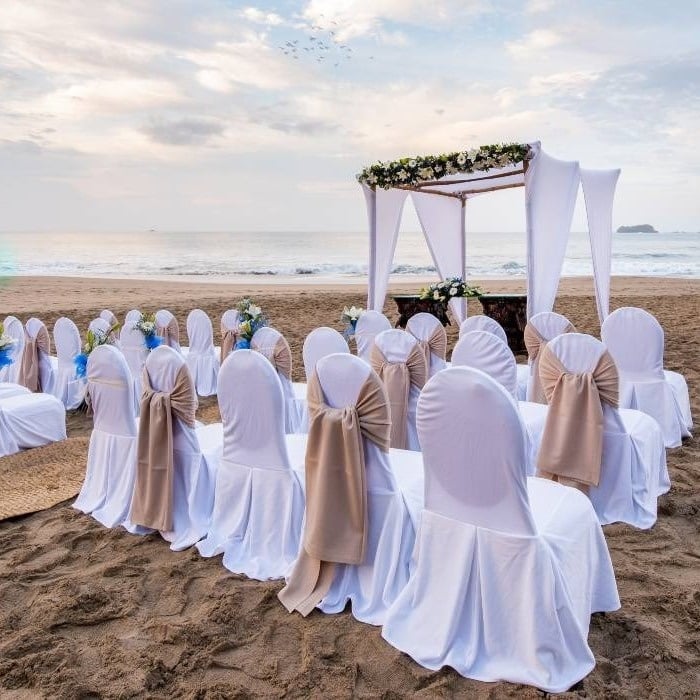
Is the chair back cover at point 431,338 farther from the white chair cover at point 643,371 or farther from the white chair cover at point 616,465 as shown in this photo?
the white chair cover at point 616,465

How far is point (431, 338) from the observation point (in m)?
4.90

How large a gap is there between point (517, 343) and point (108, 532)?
6.58 metres

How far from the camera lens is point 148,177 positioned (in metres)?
38.6

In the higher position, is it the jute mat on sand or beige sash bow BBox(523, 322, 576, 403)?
beige sash bow BBox(523, 322, 576, 403)

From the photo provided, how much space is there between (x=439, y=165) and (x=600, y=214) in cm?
212

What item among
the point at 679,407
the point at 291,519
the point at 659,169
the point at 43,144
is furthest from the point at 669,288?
the point at 43,144

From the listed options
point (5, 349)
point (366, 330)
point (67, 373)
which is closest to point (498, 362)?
point (366, 330)

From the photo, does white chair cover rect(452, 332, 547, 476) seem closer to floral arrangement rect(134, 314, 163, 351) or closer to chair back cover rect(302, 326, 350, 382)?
chair back cover rect(302, 326, 350, 382)

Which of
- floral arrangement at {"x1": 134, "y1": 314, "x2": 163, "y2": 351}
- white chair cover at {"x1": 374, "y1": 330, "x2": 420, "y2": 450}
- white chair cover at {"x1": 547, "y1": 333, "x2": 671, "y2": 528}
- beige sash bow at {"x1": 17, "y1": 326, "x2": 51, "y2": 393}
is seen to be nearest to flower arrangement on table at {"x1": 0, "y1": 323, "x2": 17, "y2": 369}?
floral arrangement at {"x1": 134, "y1": 314, "x2": 163, "y2": 351}

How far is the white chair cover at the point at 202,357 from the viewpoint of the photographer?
21.8 feet

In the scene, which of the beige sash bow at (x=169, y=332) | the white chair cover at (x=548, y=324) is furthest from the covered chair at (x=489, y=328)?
the beige sash bow at (x=169, y=332)

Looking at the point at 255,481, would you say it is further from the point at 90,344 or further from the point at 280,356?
the point at 90,344

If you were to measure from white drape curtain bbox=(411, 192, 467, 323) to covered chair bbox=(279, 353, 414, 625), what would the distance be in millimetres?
7691

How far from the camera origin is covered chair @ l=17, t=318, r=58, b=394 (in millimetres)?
6152
